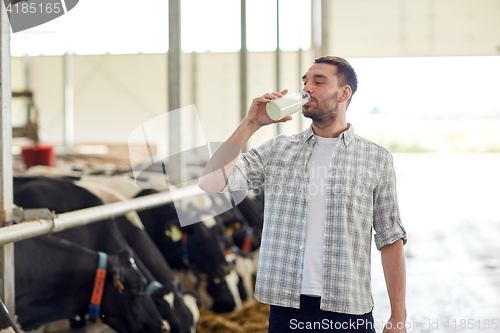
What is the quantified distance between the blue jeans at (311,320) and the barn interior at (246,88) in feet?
4.35

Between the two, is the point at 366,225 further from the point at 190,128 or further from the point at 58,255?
the point at 190,128

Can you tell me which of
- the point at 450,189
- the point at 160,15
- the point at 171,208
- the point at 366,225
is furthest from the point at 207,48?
the point at 366,225


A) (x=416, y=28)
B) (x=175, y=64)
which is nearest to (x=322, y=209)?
(x=175, y=64)

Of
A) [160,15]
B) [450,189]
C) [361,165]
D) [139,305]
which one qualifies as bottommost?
[450,189]

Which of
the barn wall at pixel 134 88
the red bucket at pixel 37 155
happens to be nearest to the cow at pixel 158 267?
the red bucket at pixel 37 155

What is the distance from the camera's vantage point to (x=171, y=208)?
365 centimetres

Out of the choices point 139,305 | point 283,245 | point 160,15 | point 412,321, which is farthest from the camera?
point 160,15

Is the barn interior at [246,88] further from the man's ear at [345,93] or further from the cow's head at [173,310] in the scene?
the man's ear at [345,93]

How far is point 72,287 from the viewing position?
7.66 feet

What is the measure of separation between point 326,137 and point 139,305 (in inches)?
48.0

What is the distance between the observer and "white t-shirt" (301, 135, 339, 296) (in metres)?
1.34

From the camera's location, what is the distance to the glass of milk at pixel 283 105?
4.31ft

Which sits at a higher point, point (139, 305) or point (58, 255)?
point (58, 255)

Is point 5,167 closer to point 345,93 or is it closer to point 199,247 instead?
point 345,93
